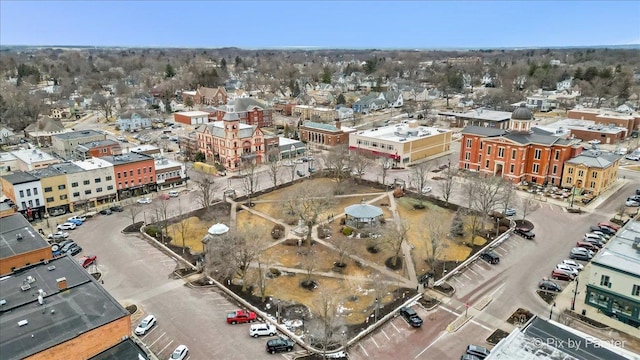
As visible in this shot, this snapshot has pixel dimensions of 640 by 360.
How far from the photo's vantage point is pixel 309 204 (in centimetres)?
4678

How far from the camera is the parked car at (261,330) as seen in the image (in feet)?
102

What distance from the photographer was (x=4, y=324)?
2544 cm

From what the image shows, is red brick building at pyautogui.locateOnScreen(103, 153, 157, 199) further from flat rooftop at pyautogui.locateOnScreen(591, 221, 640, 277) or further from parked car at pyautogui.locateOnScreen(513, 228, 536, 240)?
flat rooftop at pyautogui.locateOnScreen(591, 221, 640, 277)

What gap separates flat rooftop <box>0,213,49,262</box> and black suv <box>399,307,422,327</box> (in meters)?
30.1

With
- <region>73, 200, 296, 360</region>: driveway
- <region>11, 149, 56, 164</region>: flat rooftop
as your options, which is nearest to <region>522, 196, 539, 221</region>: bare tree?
<region>73, 200, 296, 360</region>: driveway

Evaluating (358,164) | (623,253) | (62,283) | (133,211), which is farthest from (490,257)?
(133,211)

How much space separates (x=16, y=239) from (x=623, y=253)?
51205 millimetres

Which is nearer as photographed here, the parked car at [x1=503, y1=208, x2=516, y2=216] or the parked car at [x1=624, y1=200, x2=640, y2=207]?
the parked car at [x1=503, y1=208, x2=516, y2=216]

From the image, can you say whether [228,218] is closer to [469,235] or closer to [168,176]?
[168,176]

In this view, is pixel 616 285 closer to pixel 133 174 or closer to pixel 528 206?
pixel 528 206

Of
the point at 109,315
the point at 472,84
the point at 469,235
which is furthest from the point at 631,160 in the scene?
the point at 472,84

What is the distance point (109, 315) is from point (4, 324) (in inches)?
225

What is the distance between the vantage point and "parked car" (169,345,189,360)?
28.5m

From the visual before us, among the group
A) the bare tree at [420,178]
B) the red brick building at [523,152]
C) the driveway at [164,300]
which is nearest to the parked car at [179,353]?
the driveway at [164,300]
